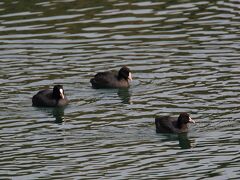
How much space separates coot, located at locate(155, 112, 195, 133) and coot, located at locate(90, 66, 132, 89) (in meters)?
4.97

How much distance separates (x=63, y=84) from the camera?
39250 millimetres

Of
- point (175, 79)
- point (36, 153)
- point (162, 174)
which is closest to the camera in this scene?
point (162, 174)

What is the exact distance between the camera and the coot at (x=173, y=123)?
3372cm

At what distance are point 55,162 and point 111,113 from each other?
4810mm

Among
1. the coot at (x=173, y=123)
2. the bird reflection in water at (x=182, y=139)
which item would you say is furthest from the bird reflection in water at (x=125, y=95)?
the bird reflection in water at (x=182, y=139)

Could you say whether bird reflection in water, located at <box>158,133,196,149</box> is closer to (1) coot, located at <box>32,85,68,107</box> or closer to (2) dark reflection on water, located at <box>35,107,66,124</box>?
(2) dark reflection on water, located at <box>35,107,66,124</box>

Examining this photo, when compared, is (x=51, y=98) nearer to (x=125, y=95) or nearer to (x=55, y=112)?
(x=55, y=112)

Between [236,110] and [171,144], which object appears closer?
[171,144]

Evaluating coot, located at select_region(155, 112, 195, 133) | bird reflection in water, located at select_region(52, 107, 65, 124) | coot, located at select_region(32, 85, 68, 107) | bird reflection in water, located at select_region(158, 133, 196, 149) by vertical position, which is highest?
coot, located at select_region(32, 85, 68, 107)

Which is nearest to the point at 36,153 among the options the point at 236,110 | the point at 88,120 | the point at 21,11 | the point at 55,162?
the point at 55,162

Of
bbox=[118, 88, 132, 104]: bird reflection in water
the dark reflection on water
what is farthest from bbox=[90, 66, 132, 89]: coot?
the dark reflection on water

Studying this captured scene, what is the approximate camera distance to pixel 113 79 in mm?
39406

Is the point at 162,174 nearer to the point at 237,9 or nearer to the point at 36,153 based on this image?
the point at 36,153

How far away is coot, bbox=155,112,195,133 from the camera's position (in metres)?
33.7
